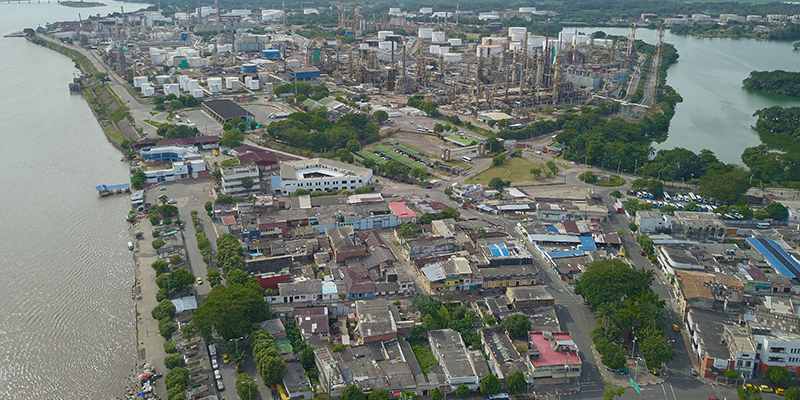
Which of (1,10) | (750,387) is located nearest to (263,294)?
(750,387)

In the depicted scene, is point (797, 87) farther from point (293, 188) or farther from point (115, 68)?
point (115, 68)

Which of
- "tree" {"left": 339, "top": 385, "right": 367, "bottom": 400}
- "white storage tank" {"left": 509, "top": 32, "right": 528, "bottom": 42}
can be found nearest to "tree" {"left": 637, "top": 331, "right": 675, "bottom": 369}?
"tree" {"left": 339, "top": 385, "right": 367, "bottom": 400}

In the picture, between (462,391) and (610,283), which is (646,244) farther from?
(462,391)

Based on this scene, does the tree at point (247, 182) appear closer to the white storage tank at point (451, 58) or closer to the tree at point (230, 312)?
the tree at point (230, 312)

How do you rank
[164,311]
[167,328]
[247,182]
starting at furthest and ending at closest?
1. [247,182]
2. [164,311]
3. [167,328]

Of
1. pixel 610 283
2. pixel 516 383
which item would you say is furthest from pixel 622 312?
pixel 516 383

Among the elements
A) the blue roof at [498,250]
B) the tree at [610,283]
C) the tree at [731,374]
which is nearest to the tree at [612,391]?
the tree at [731,374]
